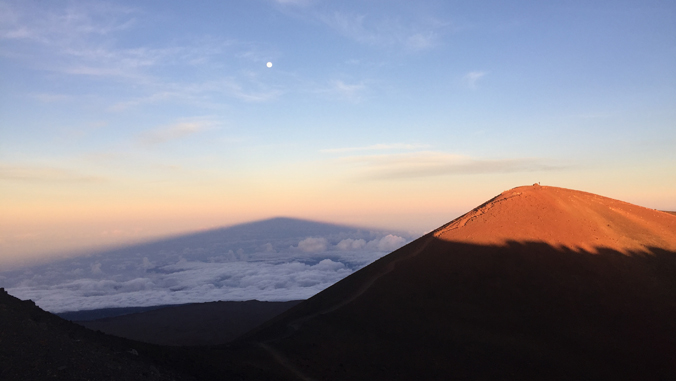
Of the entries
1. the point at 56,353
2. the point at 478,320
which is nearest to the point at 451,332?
the point at 478,320

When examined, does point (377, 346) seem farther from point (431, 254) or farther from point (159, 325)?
point (159, 325)

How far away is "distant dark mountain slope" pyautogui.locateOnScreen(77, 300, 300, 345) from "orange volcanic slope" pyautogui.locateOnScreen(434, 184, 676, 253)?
4178cm

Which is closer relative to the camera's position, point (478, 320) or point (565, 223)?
point (478, 320)

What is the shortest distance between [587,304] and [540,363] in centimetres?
861

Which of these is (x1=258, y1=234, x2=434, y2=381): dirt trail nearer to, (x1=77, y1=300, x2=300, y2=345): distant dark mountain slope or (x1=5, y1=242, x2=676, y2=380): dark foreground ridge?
(x1=5, y1=242, x2=676, y2=380): dark foreground ridge

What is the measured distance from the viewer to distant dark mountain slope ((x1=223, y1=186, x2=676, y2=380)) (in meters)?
24.2

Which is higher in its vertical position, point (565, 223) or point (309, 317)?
point (565, 223)

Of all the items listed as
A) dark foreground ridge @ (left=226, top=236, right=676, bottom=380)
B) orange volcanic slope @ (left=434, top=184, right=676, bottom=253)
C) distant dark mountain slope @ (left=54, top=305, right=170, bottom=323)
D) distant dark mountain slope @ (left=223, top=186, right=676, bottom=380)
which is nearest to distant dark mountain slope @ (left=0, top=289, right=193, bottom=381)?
distant dark mountain slope @ (left=223, top=186, right=676, bottom=380)

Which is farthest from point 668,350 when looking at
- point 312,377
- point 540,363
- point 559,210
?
point 312,377

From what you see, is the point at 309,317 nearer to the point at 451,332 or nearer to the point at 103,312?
the point at 451,332

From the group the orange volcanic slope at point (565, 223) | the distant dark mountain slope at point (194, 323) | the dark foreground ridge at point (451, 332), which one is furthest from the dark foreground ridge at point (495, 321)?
the distant dark mountain slope at point (194, 323)

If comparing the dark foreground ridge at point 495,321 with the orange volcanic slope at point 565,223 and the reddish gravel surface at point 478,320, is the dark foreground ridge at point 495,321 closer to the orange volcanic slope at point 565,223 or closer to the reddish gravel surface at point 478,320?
the reddish gravel surface at point 478,320

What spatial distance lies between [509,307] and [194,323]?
6178 centimetres

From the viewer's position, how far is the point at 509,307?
98.3 feet
